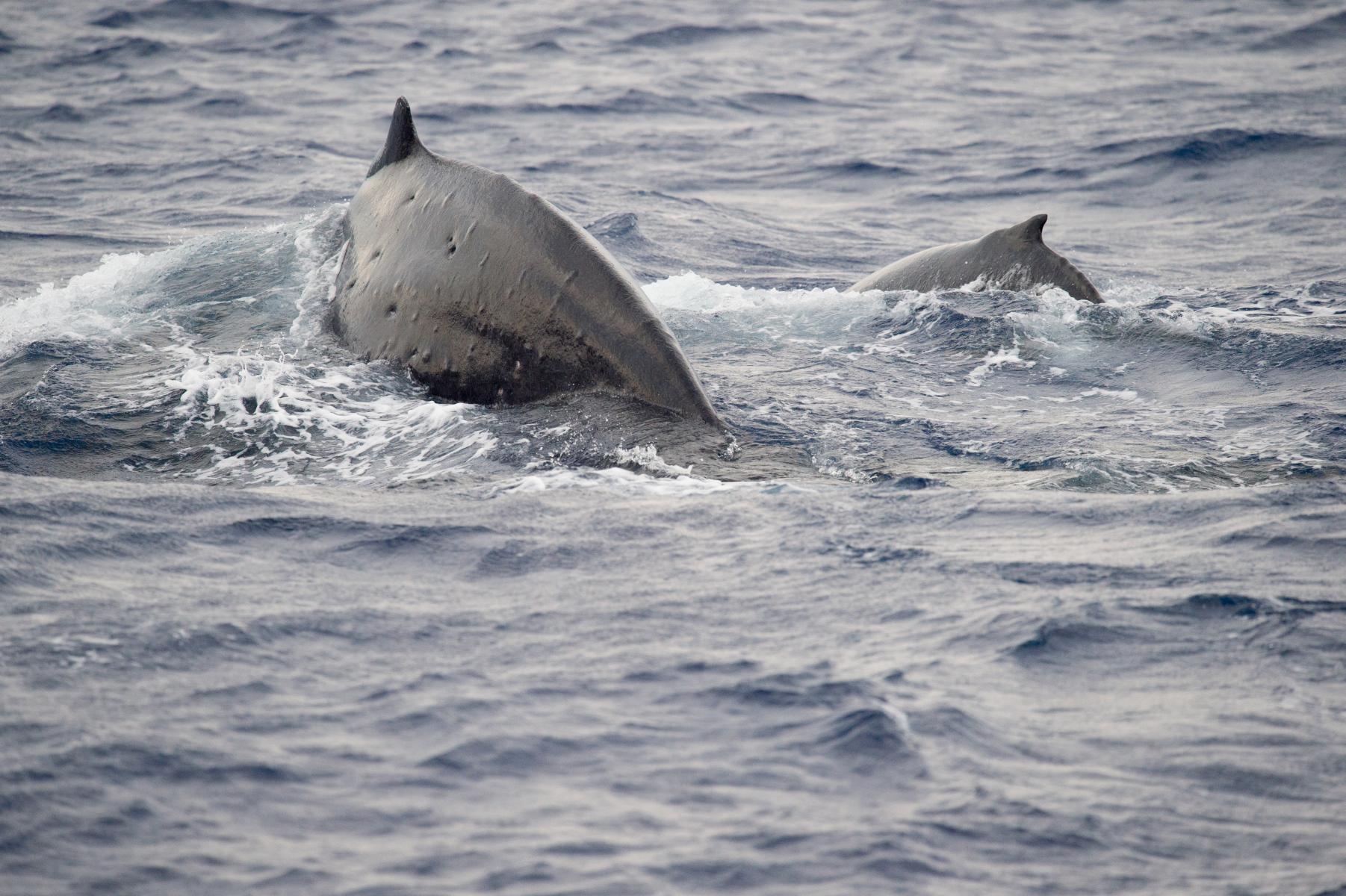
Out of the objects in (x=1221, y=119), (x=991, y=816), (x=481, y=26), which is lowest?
(x=991, y=816)

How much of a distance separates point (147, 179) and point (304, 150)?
2285 millimetres

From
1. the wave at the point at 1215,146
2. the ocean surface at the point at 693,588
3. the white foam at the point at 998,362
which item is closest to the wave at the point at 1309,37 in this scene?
the wave at the point at 1215,146

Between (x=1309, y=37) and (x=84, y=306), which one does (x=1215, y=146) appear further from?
(x=84, y=306)

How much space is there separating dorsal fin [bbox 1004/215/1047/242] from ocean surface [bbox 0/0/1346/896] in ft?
1.68

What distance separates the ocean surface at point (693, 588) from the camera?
4289 millimetres

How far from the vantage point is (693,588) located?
20.1 feet

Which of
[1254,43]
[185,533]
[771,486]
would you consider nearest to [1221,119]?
[1254,43]

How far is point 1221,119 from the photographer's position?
21.0 metres

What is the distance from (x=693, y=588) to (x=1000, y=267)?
643 cm

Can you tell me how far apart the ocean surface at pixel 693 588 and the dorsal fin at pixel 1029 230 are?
1.68ft

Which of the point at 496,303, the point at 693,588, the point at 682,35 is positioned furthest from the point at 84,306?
the point at 682,35

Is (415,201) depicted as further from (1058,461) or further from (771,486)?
(1058,461)

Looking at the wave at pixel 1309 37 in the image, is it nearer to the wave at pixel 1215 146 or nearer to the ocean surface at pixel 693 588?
the wave at pixel 1215 146

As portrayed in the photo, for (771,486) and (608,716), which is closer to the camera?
(608,716)
